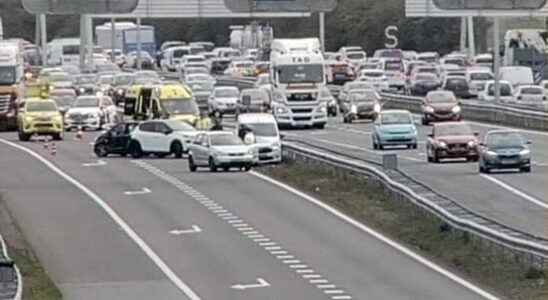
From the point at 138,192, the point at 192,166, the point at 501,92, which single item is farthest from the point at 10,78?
the point at 138,192

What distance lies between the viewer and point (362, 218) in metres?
40.9

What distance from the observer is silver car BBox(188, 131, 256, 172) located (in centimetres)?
5516

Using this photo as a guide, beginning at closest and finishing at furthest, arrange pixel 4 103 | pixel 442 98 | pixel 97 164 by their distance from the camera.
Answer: pixel 97 164, pixel 442 98, pixel 4 103

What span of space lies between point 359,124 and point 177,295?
5189 centimetres

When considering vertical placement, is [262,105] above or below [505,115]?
above

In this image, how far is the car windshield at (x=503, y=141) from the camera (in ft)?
169

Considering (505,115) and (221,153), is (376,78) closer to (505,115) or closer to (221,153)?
(505,115)

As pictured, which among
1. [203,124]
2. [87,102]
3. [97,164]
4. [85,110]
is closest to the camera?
[97,164]

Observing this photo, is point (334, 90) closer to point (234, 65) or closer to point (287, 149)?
point (234, 65)

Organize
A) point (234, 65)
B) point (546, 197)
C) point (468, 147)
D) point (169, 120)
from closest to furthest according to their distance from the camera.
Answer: point (546, 197)
point (468, 147)
point (169, 120)
point (234, 65)

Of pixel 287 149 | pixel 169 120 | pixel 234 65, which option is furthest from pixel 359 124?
pixel 234 65

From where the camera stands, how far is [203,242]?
37500 mm

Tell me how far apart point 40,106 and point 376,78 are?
116 feet

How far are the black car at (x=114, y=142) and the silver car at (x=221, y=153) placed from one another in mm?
7657
